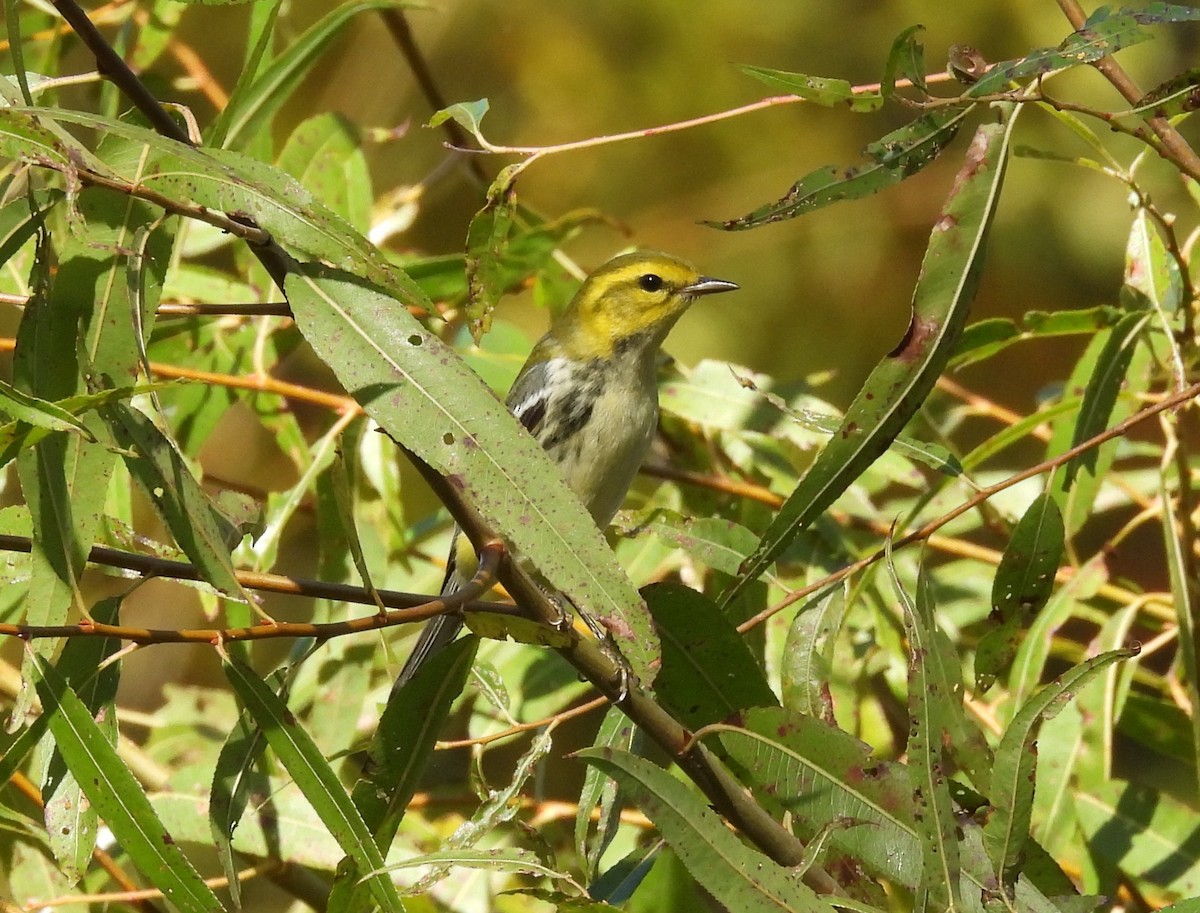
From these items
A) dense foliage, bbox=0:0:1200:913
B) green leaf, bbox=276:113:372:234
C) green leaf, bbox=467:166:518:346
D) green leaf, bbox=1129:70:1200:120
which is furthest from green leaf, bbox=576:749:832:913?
green leaf, bbox=276:113:372:234

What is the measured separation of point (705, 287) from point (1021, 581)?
159 centimetres

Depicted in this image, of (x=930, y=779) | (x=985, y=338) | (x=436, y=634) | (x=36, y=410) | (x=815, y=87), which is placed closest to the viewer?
(x=36, y=410)

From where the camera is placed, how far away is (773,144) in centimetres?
471

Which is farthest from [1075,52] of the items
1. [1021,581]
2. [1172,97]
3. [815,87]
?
[1021,581]

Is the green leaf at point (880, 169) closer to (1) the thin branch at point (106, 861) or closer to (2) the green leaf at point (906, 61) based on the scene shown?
(2) the green leaf at point (906, 61)

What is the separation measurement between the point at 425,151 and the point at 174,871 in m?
3.78

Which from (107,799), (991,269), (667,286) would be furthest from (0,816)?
(991,269)

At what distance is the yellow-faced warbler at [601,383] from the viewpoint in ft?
10.2

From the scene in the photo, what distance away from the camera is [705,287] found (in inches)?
138

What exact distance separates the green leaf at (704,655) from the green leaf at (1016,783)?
0.47 m

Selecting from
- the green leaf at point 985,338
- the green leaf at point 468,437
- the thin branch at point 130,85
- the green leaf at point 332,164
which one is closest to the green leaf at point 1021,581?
the green leaf at point 985,338

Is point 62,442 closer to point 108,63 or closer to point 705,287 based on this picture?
point 108,63

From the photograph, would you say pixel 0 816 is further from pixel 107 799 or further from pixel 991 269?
pixel 991 269

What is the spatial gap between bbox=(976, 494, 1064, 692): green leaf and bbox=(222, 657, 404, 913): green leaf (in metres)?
0.96
